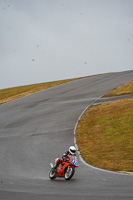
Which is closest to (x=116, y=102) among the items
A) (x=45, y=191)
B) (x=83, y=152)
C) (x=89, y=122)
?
(x=89, y=122)

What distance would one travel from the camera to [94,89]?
4675cm

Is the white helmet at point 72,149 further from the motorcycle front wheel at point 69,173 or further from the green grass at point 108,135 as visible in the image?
the green grass at point 108,135

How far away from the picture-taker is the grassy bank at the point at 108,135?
62.8 feet

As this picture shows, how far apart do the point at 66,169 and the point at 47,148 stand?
30.3ft

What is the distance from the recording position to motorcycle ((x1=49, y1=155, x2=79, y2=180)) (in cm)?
1335

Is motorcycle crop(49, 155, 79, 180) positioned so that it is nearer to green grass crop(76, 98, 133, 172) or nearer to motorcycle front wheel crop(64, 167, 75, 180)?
motorcycle front wheel crop(64, 167, 75, 180)

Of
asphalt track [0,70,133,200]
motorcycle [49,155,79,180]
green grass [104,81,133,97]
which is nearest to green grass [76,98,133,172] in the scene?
asphalt track [0,70,133,200]

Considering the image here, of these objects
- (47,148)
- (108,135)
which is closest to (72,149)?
(47,148)

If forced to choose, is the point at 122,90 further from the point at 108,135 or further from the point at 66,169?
the point at 66,169

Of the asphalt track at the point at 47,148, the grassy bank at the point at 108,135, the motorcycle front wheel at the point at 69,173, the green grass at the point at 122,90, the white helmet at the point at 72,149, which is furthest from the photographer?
the green grass at the point at 122,90

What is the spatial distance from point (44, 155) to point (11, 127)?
35.2ft

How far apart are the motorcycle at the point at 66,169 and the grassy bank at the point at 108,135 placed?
11.4ft

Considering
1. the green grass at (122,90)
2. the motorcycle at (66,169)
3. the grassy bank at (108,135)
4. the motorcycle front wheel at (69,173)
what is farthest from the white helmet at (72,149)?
the green grass at (122,90)

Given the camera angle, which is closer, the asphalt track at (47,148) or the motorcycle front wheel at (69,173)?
the asphalt track at (47,148)
